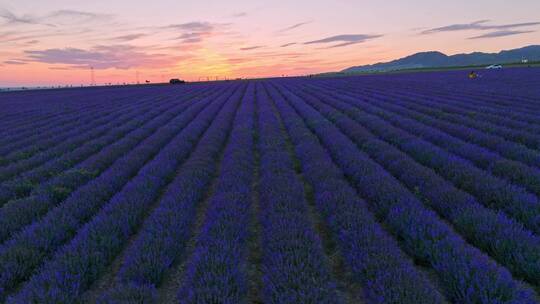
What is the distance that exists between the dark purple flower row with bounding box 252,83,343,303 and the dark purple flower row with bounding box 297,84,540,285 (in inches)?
73.2

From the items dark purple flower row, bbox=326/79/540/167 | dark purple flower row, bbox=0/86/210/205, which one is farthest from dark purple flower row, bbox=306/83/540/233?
dark purple flower row, bbox=0/86/210/205

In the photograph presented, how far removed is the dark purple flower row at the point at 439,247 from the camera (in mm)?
2582

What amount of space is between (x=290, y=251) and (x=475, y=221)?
2.40 meters

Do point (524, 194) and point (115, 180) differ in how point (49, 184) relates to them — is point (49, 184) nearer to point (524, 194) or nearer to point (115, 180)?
point (115, 180)

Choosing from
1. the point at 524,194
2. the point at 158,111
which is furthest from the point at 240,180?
the point at 158,111

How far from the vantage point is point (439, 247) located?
3.31m

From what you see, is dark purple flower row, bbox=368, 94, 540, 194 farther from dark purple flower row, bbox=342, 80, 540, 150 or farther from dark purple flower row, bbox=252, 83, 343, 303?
dark purple flower row, bbox=252, 83, 343, 303

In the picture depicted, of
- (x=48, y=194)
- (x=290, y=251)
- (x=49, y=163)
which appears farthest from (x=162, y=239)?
(x=49, y=163)

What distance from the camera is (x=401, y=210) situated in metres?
4.17

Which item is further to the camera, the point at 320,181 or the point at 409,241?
the point at 320,181

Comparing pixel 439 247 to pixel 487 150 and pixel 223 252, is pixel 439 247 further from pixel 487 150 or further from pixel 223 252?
pixel 487 150

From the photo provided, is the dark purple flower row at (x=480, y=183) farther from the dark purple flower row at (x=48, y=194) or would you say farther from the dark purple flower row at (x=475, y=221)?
the dark purple flower row at (x=48, y=194)

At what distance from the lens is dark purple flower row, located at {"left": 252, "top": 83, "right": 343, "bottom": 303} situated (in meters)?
2.67

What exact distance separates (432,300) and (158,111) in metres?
18.1
